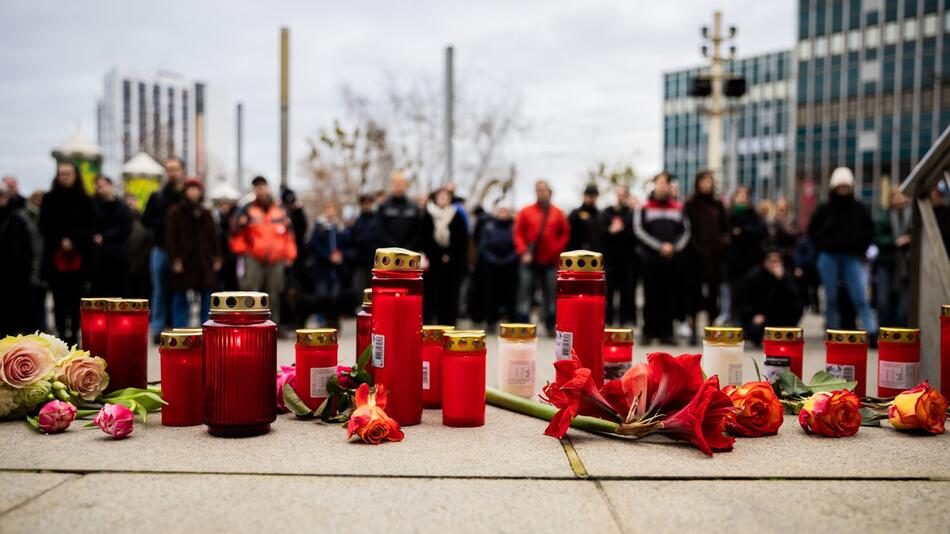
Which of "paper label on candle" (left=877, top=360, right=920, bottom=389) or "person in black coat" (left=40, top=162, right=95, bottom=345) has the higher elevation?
"person in black coat" (left=40, top=162, right=95, bottom=345)

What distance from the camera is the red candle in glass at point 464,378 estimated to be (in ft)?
13.3

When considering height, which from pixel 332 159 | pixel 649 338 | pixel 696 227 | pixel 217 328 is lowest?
pixel 649 338

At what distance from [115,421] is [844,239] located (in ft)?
23.8

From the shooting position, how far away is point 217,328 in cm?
364

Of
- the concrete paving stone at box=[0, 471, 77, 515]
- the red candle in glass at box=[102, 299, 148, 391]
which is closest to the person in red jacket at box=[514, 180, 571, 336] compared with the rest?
the red candle in glass at box=[102, 299, 148, 391]

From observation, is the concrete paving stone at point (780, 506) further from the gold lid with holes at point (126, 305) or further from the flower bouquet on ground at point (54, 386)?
the gold lid with holes at point (126, 305)

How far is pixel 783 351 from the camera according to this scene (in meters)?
4.70

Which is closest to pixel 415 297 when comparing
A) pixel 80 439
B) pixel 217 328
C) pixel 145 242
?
pixel 217 328

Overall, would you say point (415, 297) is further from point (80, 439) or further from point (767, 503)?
point (767, 503)

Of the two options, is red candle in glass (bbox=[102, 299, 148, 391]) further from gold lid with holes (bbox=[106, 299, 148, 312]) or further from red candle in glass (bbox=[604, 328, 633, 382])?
red candle in glass (bbox=[604, 328, 633, 382])

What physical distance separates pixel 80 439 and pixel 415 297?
161 cm

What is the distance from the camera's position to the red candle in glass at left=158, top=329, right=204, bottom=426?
13.0 ft

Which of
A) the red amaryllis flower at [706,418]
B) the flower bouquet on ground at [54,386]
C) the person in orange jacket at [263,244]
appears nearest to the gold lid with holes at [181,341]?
the flower bouquet on ground at [54,386]

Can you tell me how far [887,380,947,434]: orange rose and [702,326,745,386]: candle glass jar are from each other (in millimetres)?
834
